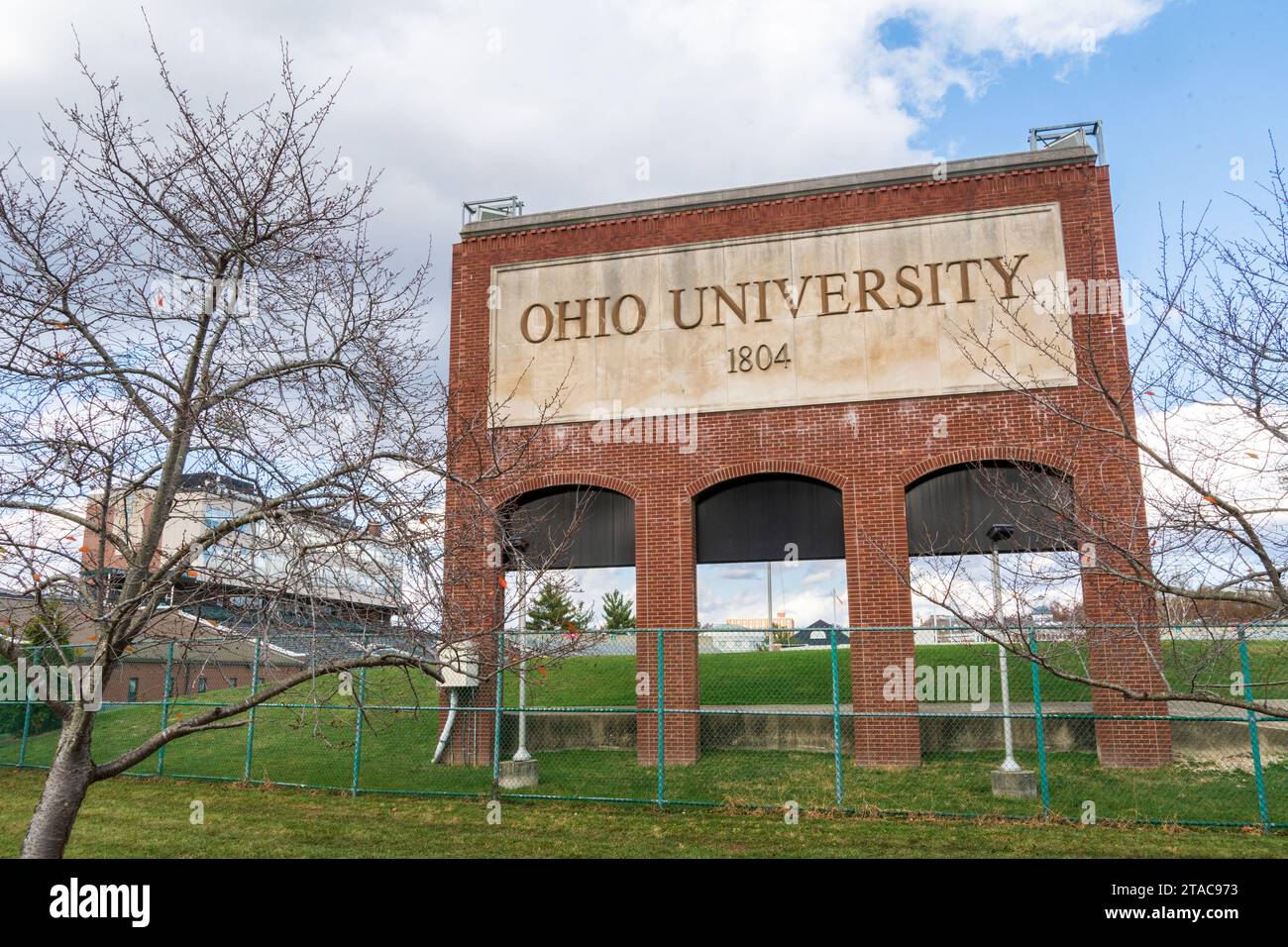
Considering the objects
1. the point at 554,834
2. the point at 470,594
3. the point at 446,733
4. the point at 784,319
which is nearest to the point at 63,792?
the point at 470,594

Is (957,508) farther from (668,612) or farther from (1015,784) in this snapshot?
(668,612)

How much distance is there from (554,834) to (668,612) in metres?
5.24

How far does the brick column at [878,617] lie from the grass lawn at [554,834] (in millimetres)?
2877

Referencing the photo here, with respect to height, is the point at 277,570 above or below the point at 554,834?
above

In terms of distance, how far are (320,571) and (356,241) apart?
2596 millimetres

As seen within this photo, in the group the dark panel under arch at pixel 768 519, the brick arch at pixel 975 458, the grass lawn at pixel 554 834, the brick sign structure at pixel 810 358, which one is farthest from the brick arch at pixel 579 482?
the grass lawn at pixel 554 834

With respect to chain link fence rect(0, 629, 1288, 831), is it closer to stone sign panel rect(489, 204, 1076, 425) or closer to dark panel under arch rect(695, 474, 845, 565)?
dark panel under arch rect(695, 474, 845, 565)

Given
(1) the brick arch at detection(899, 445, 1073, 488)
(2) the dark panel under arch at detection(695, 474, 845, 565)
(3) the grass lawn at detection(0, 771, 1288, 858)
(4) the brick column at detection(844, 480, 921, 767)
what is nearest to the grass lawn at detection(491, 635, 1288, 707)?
(4) the brick column at detection(844, 480, 921, 767)

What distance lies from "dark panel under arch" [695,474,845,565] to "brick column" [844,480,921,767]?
2.11ft

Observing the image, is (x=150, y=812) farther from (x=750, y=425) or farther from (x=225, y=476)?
(x=750, y=425)

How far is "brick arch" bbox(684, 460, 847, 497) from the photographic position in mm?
15305

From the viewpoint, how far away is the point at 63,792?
6168mm

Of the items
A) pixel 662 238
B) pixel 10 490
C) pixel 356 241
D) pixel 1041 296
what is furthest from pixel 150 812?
pixel 1041 296
